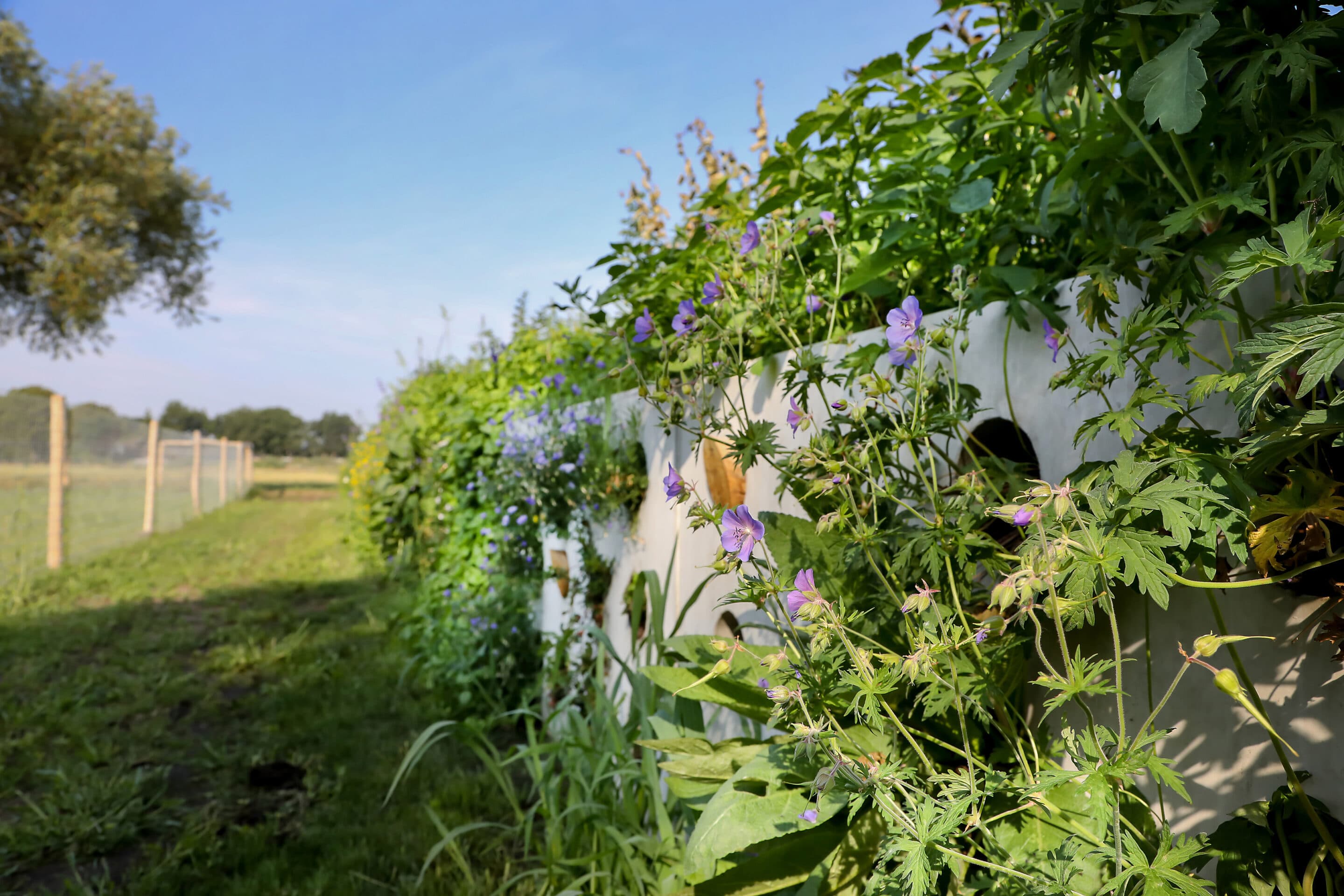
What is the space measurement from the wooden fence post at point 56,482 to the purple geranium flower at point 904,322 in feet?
34.8

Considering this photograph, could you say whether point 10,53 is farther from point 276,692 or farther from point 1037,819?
point 1037,819

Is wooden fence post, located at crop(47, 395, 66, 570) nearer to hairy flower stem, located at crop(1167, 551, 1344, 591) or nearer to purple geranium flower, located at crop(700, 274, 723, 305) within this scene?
purple geranium flower, located at crop(700, 274, 723, 305)

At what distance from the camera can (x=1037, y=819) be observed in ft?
3.67

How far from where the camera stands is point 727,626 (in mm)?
2512

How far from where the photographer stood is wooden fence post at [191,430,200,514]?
16.1 meters

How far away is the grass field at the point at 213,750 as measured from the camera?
8.79 feet

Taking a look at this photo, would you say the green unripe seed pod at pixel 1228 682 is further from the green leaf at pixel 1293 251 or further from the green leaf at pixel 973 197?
the green leaf at pixel 973 197

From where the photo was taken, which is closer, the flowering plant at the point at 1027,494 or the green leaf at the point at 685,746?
the flowering plant at the point at 1027,494

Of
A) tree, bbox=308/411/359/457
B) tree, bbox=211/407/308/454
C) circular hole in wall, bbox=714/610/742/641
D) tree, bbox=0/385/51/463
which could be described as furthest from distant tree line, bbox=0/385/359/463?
tree, bbox=211/407/308/454

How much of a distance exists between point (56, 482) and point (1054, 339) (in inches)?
438

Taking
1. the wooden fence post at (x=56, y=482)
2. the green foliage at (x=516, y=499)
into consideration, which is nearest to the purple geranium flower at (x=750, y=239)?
the green foliage at (x=516, y=499)

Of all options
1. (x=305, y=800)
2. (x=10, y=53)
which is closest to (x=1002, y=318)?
(x=305, y=800)

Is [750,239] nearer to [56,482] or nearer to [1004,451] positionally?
[1004,451]

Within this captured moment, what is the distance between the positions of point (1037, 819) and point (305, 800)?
3.05 metres
